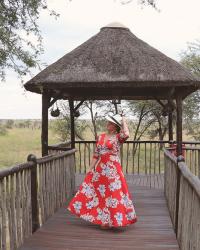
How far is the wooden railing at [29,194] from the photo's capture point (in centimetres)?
625

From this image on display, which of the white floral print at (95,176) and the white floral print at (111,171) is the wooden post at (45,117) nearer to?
the white floral print at (95,176)

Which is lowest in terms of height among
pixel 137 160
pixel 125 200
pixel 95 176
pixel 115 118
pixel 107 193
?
pixel 137 160

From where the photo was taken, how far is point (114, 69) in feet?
35.5

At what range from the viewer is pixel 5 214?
20.1 feet

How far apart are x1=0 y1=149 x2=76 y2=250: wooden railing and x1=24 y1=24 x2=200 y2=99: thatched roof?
1513 mm

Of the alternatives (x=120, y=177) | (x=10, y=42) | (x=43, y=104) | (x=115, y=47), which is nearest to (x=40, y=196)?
(x=120, y=177)

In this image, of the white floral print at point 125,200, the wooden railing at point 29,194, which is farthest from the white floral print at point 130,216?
the wooden railing at point 29,194

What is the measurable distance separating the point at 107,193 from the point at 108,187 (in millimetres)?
93

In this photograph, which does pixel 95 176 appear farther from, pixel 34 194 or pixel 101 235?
pixel 34 194

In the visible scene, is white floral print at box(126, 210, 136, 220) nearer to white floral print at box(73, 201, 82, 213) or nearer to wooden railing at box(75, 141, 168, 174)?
white floral print at box(73, 201, 82, 213)

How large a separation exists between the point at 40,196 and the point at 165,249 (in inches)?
84.6

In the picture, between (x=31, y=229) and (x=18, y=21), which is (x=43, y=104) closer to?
(x=31, y=229)

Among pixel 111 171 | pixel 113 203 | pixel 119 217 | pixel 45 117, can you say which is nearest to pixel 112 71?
pixel 45 117

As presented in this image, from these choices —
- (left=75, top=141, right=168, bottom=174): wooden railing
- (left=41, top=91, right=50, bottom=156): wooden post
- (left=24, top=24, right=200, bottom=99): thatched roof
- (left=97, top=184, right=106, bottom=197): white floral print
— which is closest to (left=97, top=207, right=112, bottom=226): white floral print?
(left=97, top=184, right=106, bottom=197): white floral print
